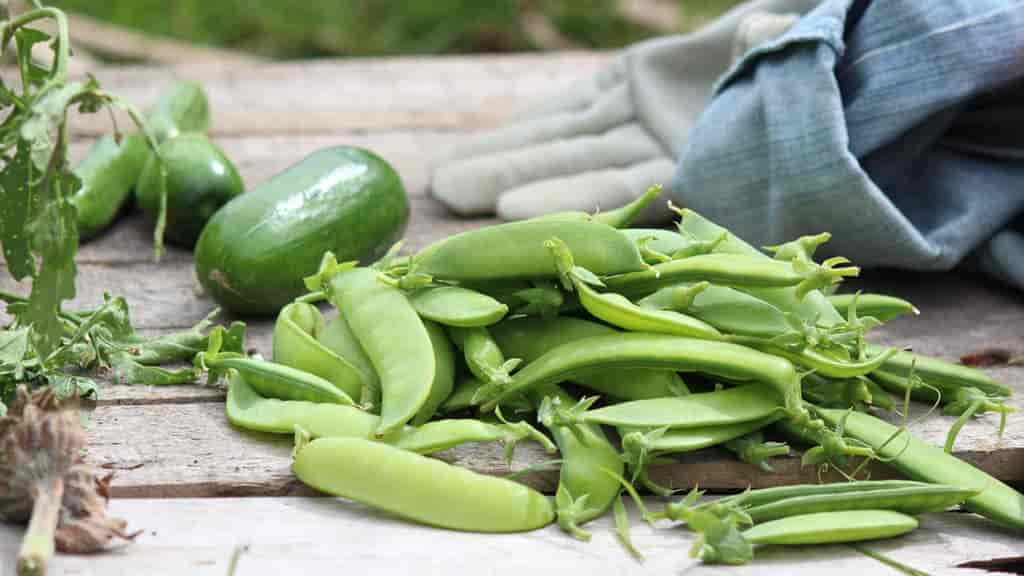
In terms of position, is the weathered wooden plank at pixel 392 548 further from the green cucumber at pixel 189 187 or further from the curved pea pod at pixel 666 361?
the green cucumber at pixel 189 187

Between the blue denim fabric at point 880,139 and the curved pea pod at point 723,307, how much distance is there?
487 mm

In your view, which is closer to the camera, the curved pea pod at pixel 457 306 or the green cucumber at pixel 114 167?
the curved pea pod at pixel 457 306

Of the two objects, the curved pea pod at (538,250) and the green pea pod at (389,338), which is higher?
the curved pea pod at (538,250)

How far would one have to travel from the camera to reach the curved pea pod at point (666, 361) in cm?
135

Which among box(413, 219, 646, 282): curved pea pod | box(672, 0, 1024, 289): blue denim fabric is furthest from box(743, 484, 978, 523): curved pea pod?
box(672, 0, 1024, 289): blue denim fabric

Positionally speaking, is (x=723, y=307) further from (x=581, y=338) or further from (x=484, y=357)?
(x=484, y=357)

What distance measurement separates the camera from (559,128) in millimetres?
2508

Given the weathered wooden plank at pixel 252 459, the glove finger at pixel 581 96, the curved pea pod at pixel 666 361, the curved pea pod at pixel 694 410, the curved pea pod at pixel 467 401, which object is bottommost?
the weathered wooden plank at pixel 252 459

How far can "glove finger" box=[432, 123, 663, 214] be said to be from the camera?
2.36 metres

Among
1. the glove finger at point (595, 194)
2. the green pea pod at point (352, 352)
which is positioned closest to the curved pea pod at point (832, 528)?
the green pea pod at point (352, 352)

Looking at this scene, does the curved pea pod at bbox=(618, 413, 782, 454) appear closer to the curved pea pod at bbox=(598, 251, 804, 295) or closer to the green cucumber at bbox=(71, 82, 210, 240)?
the curved pea pod at bbox=(598, 251, 804, 295)

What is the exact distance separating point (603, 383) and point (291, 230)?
62 centimetres

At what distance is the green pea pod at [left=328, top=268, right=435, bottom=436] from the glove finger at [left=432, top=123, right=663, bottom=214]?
2.57ft

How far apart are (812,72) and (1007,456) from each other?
0.72m
